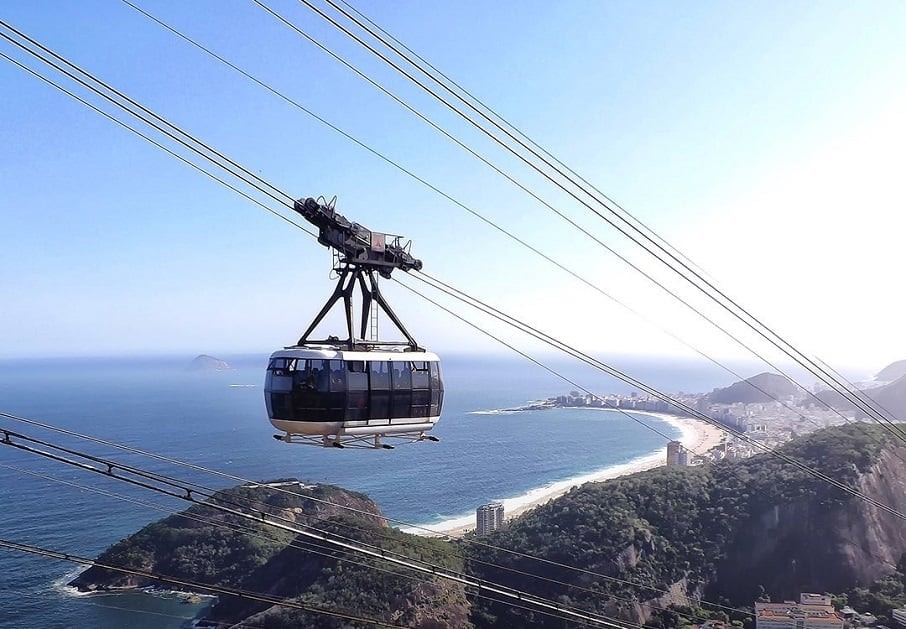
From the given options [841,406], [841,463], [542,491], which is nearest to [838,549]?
[841,463]

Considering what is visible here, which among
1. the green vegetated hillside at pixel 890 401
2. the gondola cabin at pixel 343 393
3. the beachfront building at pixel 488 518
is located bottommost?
the beachfront building at pixel 488 518

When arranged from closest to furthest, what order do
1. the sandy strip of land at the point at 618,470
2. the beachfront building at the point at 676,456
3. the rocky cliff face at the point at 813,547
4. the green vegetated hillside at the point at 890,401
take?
the rocky cliff face at the point at 813,547 < the sandy strip of land at the point at 618,470 < the beachfront building at the point at 676,456 < the green vegetated hillside at the point at 890,401

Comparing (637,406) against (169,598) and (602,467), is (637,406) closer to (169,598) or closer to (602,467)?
(602,467)

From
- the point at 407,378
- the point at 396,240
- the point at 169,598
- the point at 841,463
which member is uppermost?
the point at 396,240

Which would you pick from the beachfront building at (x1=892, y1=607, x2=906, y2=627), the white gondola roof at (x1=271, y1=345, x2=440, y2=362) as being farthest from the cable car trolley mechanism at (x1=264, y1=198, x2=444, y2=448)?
the beachfront building at (x1=892, y1=607, x2=906, y2=627)

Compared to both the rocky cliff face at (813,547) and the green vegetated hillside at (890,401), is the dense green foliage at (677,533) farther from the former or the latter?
the green vegetated hillside at (890,401)

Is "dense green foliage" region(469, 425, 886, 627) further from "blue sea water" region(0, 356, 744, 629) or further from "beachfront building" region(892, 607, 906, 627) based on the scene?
"blue sea water" region(0, 356, 744, 629)

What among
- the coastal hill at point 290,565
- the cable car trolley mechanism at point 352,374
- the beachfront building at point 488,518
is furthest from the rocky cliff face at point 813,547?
the cable car trolley mechanism at point 352,374
